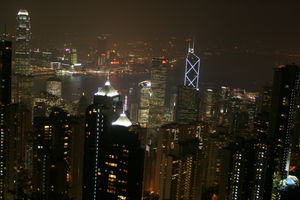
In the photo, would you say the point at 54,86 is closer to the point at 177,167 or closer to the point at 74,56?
the point at 74,56

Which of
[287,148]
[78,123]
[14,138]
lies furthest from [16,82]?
[287,148]

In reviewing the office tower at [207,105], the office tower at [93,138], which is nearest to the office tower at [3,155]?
the office tower at [93,138]

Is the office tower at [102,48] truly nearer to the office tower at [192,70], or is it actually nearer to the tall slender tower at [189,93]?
the tall slender tower at [189,93]

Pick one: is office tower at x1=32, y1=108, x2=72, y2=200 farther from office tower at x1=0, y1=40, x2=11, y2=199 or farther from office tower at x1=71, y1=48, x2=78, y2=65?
office tower at x1=71, y1=48, x2=78, y2=65

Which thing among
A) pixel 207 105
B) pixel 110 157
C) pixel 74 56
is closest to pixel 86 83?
pixel 74 56

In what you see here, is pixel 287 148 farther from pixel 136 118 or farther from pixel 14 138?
pixel 14 138

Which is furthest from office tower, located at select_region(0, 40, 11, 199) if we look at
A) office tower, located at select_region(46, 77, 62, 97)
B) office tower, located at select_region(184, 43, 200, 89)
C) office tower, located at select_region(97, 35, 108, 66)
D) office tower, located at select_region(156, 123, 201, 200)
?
office tower, located at select_region(184, 43, 200, 89)
